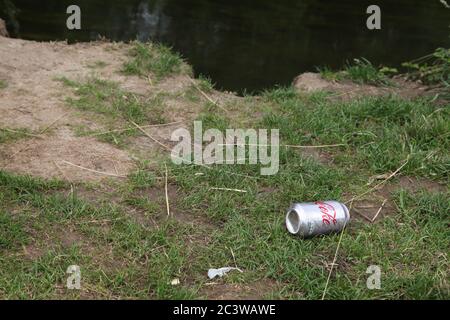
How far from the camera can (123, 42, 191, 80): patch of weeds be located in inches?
231

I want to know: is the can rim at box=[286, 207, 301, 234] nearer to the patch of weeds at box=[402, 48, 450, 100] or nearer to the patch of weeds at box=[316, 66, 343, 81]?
the patch of weeds at box=[402, 48, 450, 100]

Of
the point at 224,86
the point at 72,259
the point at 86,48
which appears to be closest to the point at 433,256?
the point at 72,259

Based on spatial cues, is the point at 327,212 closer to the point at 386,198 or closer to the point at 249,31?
the point at 386,198

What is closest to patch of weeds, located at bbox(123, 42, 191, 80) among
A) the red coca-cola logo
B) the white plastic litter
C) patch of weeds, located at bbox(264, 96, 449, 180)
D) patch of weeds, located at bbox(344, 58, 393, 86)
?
patch of weeds, located at bbox(264, 96, 449, 180)

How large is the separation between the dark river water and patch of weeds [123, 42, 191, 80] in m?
0.43

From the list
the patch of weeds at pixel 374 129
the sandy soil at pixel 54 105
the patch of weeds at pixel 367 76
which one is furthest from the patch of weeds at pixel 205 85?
the patch of weeds at pixel 367 76

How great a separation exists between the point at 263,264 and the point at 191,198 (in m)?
0.77

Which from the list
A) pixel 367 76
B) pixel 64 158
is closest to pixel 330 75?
pixel 367 76

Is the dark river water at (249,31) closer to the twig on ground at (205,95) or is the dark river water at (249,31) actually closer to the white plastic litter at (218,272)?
the twig on ground at (205,95)

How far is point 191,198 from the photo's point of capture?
157 inches

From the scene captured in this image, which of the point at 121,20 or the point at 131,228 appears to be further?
the point at 121,20

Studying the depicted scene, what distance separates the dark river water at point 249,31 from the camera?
6887 millimetres
